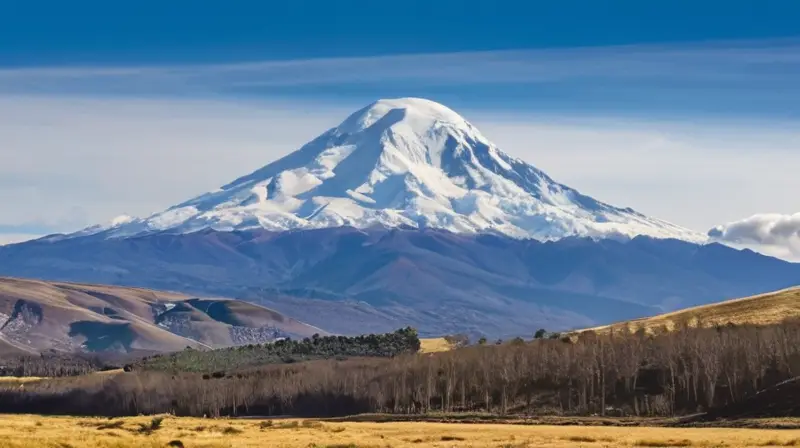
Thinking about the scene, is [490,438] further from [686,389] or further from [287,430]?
[686,389]

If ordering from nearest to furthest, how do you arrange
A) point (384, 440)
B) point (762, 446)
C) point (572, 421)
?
point (762, 446) < point (384, 440) < point (572, 421)

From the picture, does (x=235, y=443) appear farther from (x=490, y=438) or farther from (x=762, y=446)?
(x=762, y=446)

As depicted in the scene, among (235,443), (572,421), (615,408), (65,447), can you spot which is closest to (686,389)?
(615,408)

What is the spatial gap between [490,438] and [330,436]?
14.3 m

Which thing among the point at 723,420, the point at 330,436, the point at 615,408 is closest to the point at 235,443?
the point at 330,436

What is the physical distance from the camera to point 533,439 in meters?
120

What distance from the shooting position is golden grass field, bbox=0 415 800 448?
10312 cm

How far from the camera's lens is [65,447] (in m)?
94.4

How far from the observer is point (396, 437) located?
415 ft

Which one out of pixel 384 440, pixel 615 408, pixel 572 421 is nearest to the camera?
pixel 384 440

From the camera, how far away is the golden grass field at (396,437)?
103m

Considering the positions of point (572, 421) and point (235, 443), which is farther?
point (572, 421)

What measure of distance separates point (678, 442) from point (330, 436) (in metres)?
32.1

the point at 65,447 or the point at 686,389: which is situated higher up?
the point at 686,389
